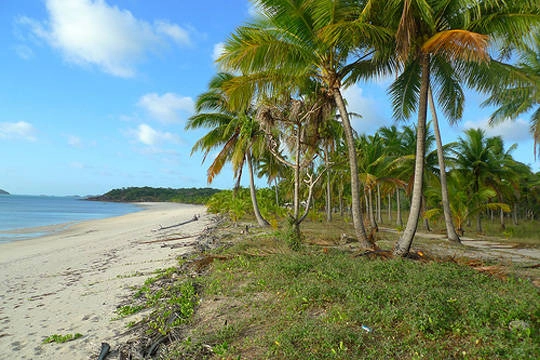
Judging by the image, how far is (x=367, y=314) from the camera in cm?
366

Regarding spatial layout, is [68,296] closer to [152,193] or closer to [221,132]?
[221,132]

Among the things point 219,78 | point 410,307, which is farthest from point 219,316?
point 219,78

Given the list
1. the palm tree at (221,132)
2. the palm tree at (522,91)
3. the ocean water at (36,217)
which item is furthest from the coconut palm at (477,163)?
the ocean water at (36,217)

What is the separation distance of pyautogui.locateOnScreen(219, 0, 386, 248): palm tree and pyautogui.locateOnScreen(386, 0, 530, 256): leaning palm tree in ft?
2.40

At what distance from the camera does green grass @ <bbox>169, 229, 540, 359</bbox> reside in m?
3.05

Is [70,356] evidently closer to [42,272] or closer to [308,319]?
[308,319]

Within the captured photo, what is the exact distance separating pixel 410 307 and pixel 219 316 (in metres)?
2.30

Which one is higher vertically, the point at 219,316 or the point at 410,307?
the point at 410,307

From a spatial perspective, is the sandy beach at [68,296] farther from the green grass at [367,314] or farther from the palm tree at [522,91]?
the palm tree at [522,91]

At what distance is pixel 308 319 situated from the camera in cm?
376

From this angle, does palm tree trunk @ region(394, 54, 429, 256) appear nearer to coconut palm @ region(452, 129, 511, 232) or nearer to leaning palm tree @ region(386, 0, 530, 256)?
leaning palm tree @ region(386, 0, 530, 256)

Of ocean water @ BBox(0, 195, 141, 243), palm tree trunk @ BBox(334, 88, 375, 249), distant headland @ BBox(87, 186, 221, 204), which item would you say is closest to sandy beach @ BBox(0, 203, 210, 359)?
palm tree trunk @ BBox(334, 88, 375, 249)

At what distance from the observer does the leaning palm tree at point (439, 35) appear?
5812mm

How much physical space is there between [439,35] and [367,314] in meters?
4.99
